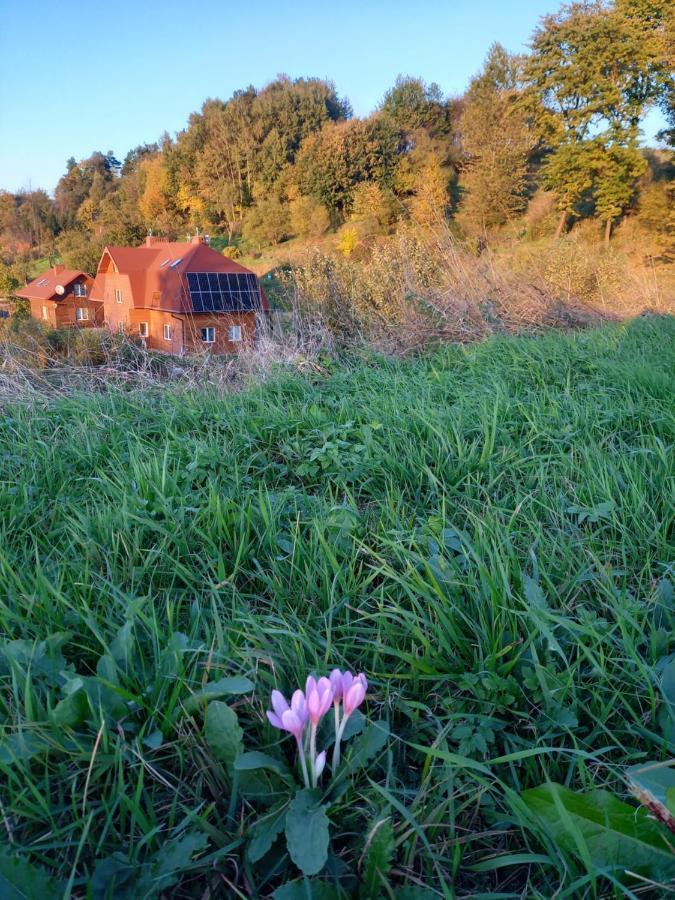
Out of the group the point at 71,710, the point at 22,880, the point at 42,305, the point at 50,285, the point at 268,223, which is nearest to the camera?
the point at 22,880

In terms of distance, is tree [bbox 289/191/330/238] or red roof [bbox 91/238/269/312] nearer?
red roof [bbox 91/238/269/312]

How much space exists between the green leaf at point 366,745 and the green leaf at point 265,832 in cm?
13

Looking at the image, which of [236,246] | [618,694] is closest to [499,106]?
[236,246]

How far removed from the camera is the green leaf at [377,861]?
0.77 m

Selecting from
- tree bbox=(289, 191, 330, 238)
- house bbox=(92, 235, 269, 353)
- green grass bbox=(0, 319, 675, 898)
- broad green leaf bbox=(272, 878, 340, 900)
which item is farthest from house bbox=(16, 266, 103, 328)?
broad green leaf bbox=(272, 878, 340, 900)

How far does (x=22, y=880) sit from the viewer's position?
719 mm

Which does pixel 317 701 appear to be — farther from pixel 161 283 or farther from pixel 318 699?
pixel 161 283

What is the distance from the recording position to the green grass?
851mm

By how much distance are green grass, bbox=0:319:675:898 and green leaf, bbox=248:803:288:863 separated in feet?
0.12

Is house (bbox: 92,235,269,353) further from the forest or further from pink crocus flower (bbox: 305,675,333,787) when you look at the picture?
pink crocus flower (bbox: 305,675,333,787)

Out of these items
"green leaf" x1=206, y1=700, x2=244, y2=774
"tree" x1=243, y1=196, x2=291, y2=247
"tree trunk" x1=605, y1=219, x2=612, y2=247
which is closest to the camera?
"green leaf" x1=206, y1=700, x2=244, y2=774

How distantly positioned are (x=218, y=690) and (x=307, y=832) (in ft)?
0.94

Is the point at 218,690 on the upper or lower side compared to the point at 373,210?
lower

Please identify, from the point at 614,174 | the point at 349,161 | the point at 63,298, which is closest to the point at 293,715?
the point at 614,174
